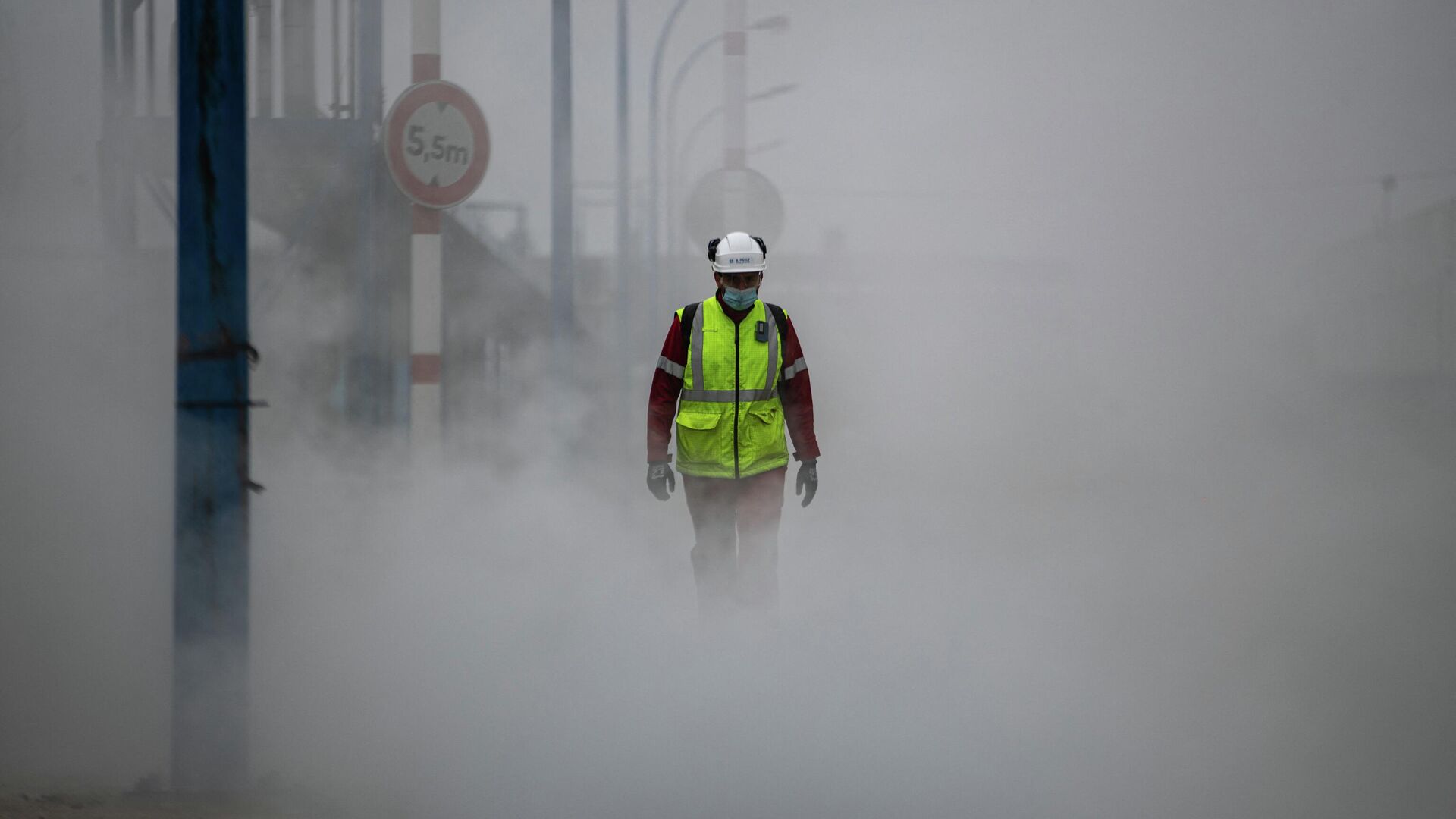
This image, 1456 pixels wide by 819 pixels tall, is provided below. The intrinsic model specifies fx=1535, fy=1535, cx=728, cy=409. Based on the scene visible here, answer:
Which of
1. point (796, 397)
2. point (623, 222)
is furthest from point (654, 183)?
point (796, 397)

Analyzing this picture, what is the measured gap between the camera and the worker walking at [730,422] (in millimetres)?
5277

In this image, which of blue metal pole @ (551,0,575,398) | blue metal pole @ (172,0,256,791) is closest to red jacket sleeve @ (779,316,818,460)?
blue metal pole @ (172,0,256,791)

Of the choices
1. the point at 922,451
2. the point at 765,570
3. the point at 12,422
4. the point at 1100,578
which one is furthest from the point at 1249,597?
the point at 922,451

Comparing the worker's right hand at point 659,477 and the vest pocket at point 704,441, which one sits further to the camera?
the worker's right hand at point 659,477

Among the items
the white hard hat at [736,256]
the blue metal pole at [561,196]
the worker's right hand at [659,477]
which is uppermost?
the blue metal pole at [561,196]

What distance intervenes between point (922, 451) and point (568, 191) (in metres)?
4.67

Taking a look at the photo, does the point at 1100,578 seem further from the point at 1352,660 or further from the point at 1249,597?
the point at 1352,660

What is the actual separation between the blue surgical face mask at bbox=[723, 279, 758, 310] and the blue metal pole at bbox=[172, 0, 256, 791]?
1698 millimetres

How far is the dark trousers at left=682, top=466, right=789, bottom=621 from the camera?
5.35 m

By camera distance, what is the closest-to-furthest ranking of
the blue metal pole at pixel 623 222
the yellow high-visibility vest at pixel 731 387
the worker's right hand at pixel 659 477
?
1. the yellow high-visibility vest at pixel 731 387
2. the worker's right hand at pixel 659 477
3. the blue metal pole at pixel 623 222

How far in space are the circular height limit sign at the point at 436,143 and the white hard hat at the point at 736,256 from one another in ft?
15.4

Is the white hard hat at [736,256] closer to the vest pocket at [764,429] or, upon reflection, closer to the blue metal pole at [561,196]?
the vest pocket at [764,429]

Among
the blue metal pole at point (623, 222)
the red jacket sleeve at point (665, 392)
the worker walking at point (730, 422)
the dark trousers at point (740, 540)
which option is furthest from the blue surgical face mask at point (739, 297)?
the blue metal pole at point (623, 222)

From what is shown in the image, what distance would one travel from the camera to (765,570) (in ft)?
17.6
